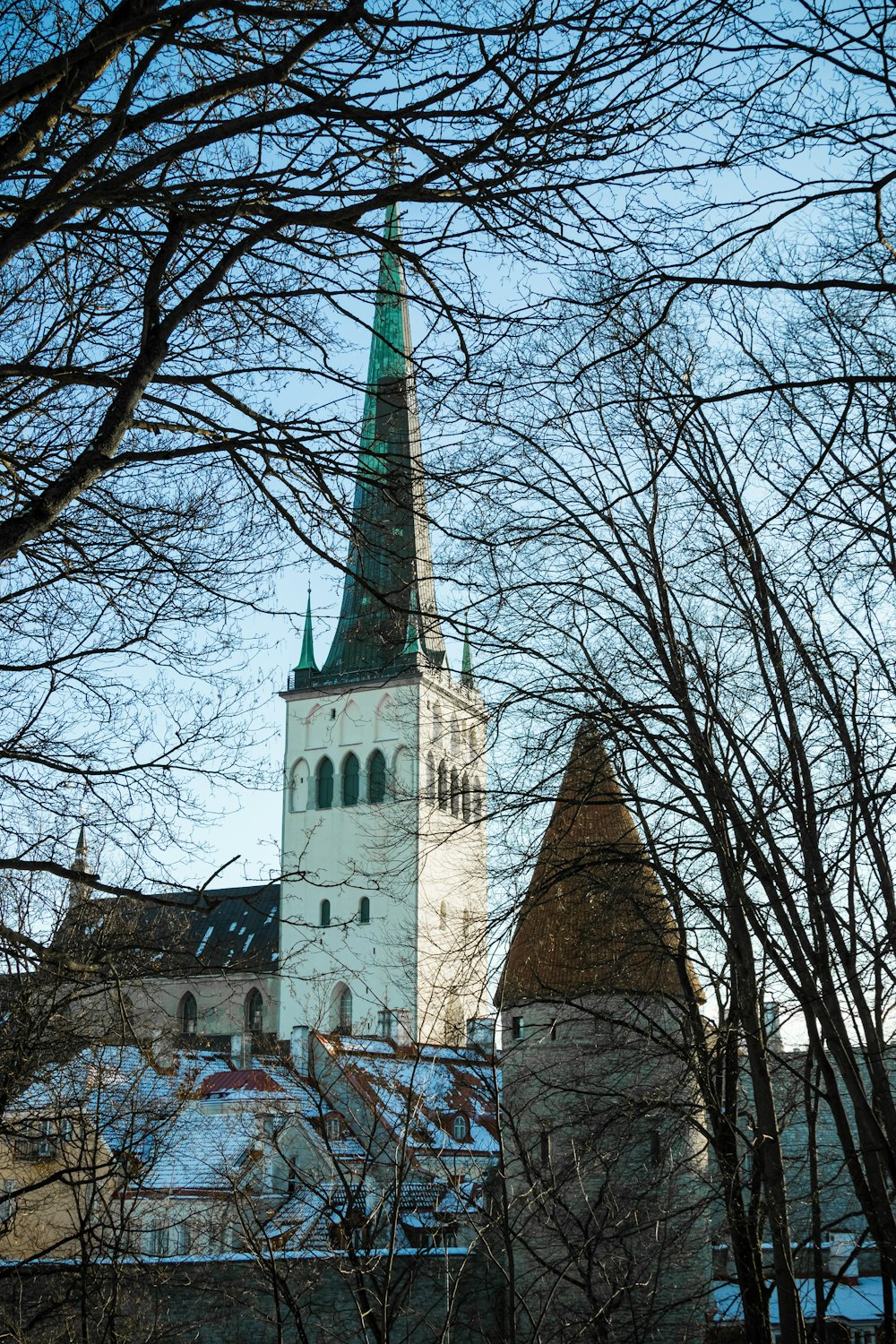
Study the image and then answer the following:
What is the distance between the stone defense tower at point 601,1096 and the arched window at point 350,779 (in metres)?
33.9

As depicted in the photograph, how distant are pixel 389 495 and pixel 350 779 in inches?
1867

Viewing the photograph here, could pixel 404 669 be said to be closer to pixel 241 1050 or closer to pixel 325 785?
pixel 241 1050

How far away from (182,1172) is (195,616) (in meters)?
18.7

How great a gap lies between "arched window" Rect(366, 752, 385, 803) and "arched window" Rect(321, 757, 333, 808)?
2058 millimetres

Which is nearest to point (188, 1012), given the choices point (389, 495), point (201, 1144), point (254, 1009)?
point (254, 1009)

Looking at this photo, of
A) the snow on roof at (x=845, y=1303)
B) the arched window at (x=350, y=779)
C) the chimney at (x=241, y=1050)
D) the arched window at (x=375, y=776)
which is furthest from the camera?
the arched window at (x=350, y=779)

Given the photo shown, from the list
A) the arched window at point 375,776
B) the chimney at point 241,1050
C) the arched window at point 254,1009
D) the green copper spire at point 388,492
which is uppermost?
the arched window at point 375,776

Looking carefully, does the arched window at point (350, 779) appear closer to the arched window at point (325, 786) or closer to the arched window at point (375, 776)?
the arched window at point (325, 786)

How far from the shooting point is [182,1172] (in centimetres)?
2277

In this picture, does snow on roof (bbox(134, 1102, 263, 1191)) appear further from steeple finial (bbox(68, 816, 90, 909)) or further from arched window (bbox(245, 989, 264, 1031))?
arched window (bbox(245, 989, 264, 1031))

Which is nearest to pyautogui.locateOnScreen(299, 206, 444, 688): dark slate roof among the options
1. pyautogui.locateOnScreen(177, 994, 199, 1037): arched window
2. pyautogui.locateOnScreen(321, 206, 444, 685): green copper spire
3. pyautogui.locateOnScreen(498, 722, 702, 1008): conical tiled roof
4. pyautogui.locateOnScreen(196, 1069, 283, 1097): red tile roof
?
pyautogui.locateOnScreen(321, 206, 444, 685): green copper spire

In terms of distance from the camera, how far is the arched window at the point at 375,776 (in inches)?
1971

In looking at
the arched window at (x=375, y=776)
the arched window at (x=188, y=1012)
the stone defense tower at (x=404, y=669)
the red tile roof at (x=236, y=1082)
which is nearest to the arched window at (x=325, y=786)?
the arched window at (x=375, y=776)

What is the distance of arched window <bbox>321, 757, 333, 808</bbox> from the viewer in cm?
5275
